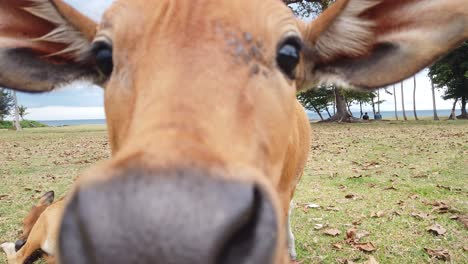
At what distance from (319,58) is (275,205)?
5.99 ft

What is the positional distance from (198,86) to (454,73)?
37732 mm

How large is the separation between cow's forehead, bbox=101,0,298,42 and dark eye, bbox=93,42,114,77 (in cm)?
10

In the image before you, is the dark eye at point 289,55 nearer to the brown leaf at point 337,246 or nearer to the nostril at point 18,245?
the brown leaf at point 337,246

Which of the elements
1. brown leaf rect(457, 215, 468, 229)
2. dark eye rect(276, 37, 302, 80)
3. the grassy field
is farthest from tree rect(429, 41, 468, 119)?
dark eye rect(276, 37, 302, 80)

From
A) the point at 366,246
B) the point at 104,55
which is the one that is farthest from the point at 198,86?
the point at 366,246

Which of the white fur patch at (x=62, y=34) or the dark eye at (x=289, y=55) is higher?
the white fur patch at (x=62, y=34)

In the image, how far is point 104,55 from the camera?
Result: 91.3 inches

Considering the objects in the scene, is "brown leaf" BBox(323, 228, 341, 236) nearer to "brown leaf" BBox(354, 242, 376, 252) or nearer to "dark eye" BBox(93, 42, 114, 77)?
"brown leaf" BBox(354, 242, 376, 252)

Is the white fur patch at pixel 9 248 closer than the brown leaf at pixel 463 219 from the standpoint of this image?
Yes

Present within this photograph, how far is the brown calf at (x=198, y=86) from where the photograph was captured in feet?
3.63

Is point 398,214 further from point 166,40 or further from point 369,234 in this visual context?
point 166,40

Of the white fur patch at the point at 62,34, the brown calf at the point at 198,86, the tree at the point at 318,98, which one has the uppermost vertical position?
the white fur patch at the point at 62,34

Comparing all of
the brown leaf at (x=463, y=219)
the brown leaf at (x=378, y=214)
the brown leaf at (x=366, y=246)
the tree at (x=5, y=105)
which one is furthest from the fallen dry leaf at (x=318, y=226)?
the tree at (x=5, y=105)

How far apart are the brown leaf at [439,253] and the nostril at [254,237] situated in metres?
3.80
